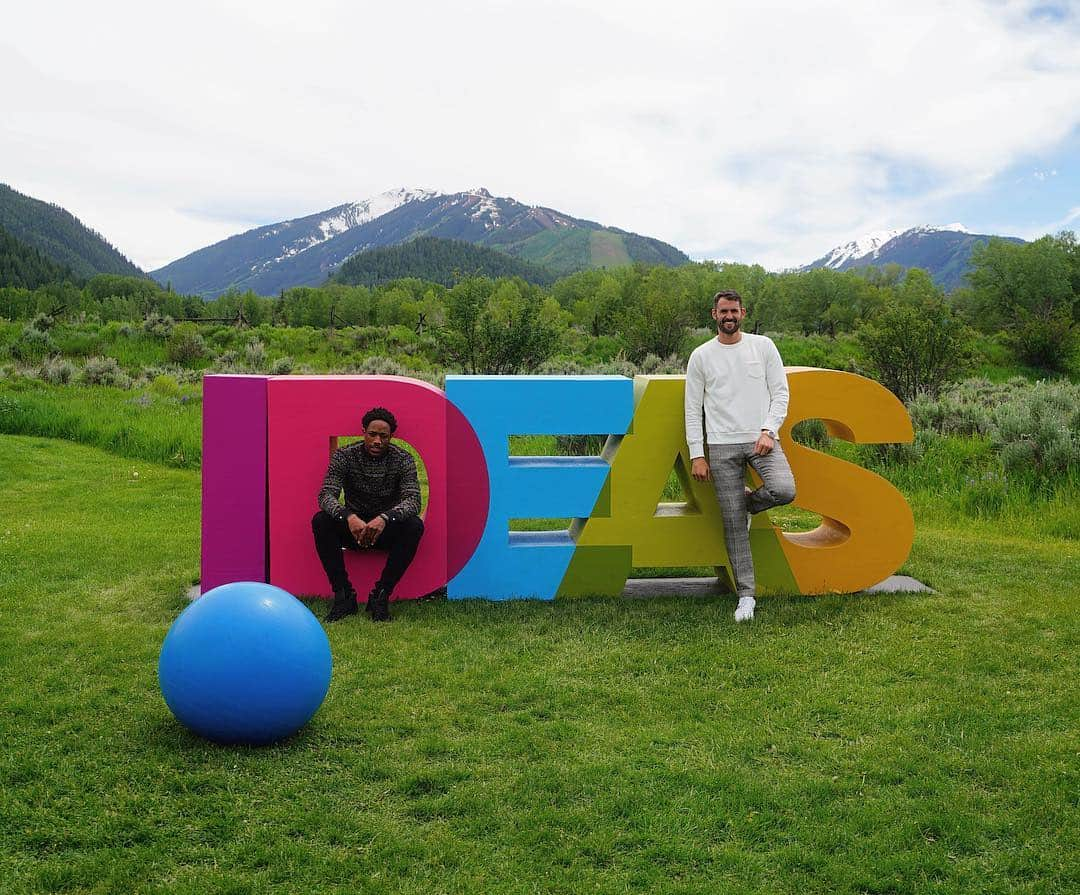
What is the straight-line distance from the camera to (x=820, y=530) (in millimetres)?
7887

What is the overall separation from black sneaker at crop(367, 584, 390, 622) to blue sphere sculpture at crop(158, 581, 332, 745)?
6.44 ft

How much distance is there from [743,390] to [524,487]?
72.9 inches

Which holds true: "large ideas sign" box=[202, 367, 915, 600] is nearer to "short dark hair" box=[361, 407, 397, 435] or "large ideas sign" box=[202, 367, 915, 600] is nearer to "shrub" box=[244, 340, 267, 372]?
"short dark hair" box=[361, 407, 397, 435]

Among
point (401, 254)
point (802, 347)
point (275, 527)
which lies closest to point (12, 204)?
point (401, 254)

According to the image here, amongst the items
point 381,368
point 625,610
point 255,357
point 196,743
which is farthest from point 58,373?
point 196,743

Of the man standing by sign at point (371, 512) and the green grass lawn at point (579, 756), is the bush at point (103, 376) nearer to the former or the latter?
the green grass lawn at point (579, 756)

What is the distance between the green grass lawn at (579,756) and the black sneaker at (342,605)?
395mm

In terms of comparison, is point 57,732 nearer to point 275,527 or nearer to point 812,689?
point 275,527

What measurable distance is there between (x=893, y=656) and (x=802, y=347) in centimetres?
3020

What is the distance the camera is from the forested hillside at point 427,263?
6206 inches

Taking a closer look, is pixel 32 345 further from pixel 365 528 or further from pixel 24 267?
pixel 24 267

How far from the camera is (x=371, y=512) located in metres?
6.73

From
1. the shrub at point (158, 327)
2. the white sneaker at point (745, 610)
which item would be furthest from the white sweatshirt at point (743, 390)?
the shrub at point (158, 327)

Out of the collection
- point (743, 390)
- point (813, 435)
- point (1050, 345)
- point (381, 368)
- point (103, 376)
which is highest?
point (1050, 345)
